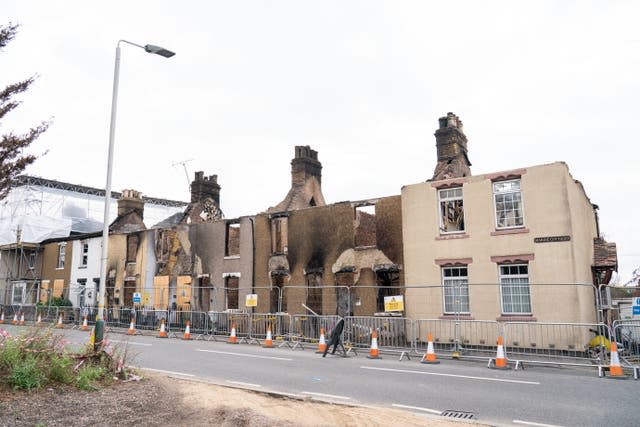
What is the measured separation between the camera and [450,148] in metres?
23.0

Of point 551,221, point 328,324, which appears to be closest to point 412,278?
point 328,324

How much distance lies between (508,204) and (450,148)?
589cm

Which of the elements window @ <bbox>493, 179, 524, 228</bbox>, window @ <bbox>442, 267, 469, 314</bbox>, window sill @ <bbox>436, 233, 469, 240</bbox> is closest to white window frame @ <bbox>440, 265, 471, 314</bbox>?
window @ <bbox>442, 267, 469, 314</bbox>

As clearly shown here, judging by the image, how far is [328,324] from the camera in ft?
61.5

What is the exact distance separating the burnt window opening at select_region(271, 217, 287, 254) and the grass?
14400mm

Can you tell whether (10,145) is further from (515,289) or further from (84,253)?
(84,253)

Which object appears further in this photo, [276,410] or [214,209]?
[214,209]

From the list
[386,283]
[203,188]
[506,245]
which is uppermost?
[203,188]

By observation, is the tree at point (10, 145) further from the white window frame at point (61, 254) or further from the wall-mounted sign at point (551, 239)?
the white window frame at point (61, 254)

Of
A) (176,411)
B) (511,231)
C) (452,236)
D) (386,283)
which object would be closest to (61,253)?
(386,283)

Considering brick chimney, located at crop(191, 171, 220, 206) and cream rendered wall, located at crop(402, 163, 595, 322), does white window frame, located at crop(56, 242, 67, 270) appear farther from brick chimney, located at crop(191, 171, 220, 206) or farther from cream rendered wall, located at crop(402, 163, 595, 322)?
cream rendered wall, located at crop(402, 163, 595, 322)

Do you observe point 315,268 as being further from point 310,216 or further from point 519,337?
point 519,337

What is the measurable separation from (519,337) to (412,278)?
15.1 ft

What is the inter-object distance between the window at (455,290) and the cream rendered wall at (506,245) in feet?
0.91
